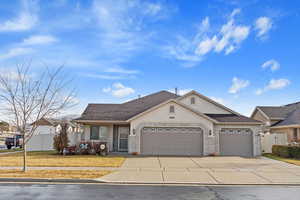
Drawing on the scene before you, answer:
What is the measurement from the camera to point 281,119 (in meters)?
28.8

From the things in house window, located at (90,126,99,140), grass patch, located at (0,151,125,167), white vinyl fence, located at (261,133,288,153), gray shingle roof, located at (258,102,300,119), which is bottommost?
grass patch, located at (0,151,125,167)

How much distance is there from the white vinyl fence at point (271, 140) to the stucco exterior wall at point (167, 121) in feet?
21.5

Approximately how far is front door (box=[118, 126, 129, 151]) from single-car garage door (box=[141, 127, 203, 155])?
2.40 meters

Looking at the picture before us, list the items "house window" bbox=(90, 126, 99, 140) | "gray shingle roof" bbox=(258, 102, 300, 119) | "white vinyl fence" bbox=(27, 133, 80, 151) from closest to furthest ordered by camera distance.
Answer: "house window" bbox=(90, 126, 99, 140) < "white vinyl fence" bbox=(27, 133, 80, 151) < "gray shingle roof" bbox=(258, 102, 300, 119)

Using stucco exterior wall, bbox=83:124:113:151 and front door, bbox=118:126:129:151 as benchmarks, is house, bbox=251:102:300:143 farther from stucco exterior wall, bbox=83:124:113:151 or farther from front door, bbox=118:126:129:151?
stucco exterior wall, bbox=83:124:113:151

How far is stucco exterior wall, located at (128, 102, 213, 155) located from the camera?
2175 cm

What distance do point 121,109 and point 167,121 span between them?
5421 mm

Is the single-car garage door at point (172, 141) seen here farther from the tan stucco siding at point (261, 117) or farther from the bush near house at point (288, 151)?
the tan stucco siding at point (261, 117)

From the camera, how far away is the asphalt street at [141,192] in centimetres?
787

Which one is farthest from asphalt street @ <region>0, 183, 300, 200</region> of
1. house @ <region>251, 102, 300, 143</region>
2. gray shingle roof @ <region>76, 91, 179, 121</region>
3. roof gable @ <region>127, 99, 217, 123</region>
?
house @ <region>251, 102, 300, 143</region>

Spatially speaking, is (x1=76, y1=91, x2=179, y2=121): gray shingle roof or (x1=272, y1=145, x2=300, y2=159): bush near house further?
(x1=76, y1=91, x2=179, y2=121): gray shingle roof

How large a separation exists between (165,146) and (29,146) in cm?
1432

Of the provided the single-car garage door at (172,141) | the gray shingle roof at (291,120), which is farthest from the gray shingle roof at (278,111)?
the single-car garage door at (172,141)

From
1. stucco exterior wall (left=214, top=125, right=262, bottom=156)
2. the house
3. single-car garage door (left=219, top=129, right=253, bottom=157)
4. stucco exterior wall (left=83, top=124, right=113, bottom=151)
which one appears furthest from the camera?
the house
